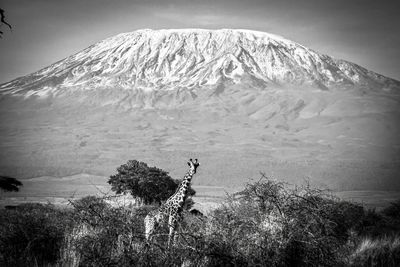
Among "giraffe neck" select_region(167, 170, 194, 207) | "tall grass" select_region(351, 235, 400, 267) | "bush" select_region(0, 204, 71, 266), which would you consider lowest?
"tall grass" select_region(351, 235, 400, 267)

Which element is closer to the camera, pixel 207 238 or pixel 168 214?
pixel 207 238

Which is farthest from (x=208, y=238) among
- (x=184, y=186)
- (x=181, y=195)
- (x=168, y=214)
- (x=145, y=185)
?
(x=145, y=185)

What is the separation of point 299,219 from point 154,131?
605 feet

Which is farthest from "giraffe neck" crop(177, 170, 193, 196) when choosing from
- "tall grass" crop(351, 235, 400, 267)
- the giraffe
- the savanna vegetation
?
"tall grass" crop(351, 235, 400, 267)

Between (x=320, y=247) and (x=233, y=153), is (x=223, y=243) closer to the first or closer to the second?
(x=320, y=247)

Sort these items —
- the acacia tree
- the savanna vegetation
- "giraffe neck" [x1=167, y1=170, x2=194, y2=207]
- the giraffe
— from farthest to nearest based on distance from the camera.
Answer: the acacia tree → "giraffe neck" [x1=167, y1=170, x2=194, y2=207] → the giraffe → the savanna vegetation

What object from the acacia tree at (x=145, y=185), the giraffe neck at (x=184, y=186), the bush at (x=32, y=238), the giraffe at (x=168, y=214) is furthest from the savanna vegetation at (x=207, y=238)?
the acacia tree at (x=145, y=185)

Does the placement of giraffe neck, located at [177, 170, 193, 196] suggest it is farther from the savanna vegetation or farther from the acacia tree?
the acacia tree

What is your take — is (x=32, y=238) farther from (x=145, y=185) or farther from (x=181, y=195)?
(x=145, y=185)

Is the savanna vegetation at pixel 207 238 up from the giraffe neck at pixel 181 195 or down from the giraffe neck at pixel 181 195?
down

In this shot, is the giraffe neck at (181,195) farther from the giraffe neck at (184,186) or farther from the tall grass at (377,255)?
the tall grass at (377,255)

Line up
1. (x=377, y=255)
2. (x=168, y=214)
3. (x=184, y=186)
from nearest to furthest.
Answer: (x=377, y=255) < (x=168, y=214) < (x=184, y=186)

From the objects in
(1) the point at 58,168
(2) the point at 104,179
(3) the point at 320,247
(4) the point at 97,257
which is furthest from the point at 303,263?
(1) the point at 58,168

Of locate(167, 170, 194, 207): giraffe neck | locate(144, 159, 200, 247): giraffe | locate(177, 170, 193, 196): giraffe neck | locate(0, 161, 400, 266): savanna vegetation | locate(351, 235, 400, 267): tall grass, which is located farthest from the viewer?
locate(177, 170, 193, 196): giraffe neck
